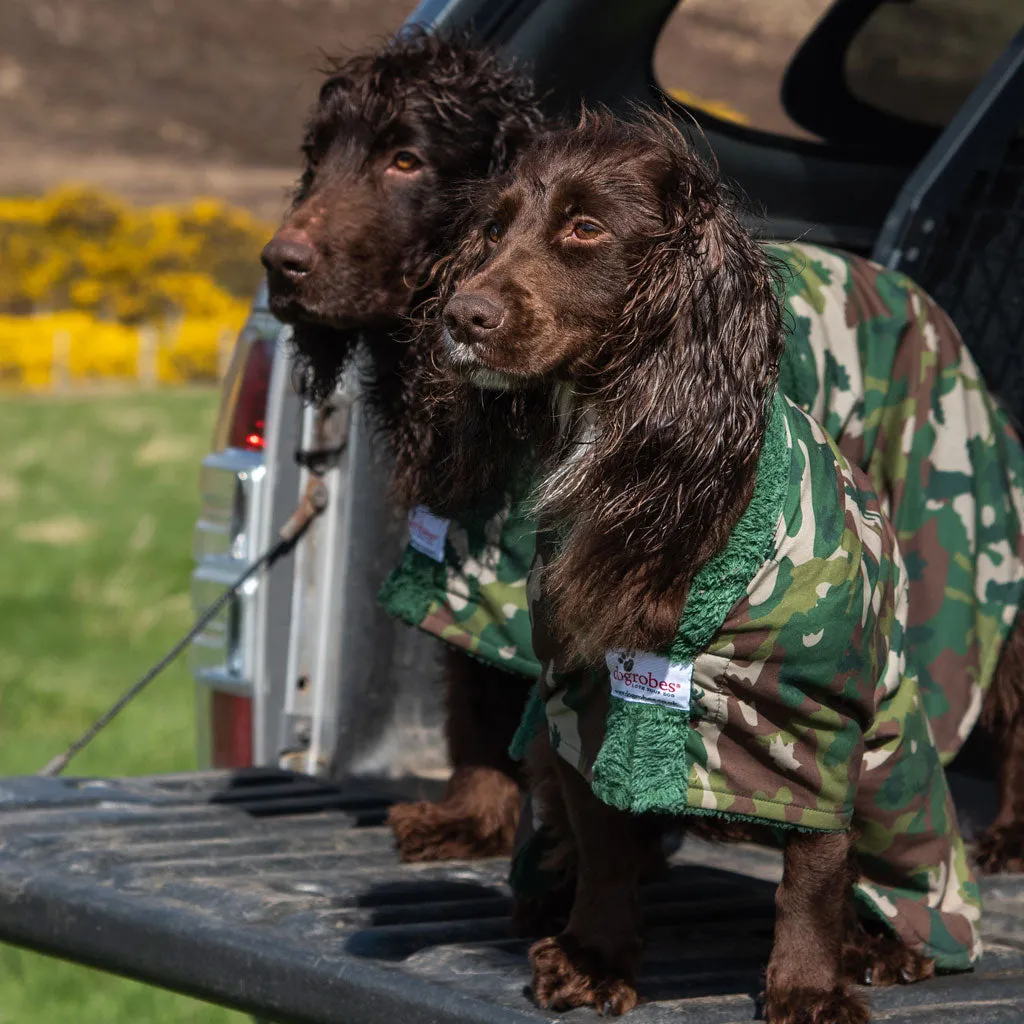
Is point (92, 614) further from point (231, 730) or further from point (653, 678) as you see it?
point (653, 678)

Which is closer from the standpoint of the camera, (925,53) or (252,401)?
(252,401)

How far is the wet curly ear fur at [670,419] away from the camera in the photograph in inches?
93.0

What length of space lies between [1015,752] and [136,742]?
4.62 m

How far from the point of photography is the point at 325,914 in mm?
3027

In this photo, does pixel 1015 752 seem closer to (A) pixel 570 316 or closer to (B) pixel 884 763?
(B) pixel 884 763

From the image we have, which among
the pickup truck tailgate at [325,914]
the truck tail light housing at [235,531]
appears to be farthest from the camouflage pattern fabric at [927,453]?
the truck tail light housing at [235,531]

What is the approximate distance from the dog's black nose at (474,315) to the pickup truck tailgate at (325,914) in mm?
993

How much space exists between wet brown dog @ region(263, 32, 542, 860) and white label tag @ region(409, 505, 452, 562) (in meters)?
0.04

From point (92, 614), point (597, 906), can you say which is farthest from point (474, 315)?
point (92, 614)

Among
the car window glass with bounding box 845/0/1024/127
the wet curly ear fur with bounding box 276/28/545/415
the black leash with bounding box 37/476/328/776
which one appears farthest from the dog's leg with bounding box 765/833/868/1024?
the car window glass with bounding box 845/0/1024/127

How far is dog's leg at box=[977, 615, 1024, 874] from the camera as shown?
3.57 m

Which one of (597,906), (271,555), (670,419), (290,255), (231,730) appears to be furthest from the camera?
(231,730)

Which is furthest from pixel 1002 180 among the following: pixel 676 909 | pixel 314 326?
pixel 676 909

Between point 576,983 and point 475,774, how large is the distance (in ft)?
3.59
